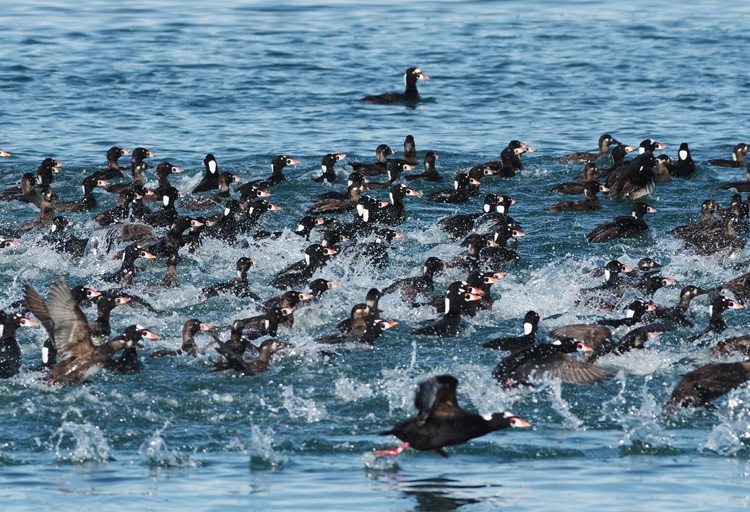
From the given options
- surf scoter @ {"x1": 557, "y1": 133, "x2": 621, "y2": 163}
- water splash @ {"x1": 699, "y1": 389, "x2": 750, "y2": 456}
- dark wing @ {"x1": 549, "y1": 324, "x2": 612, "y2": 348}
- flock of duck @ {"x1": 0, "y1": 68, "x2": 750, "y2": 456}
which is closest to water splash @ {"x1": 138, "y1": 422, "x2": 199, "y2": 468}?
flock of duck @ {"x1": 0, "y1": 68, "x2": 750, "y2": 456}

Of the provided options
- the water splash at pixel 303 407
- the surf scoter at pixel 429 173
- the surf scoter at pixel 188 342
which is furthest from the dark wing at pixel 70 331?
the surf scoter at pixel 429 173

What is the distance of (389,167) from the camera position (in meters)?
27.4

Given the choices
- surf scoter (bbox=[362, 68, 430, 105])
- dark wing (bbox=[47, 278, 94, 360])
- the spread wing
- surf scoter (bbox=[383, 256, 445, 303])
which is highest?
surf scoter (bbox=[362, 68, 430, 105])

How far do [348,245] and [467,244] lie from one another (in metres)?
1.73

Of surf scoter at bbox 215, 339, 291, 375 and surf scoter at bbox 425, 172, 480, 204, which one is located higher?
surf scoter at bbox 425, 172, 480, 204

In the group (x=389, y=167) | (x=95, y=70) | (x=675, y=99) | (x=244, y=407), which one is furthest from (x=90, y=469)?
(x=95, y=70)

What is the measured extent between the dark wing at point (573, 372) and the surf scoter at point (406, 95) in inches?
786

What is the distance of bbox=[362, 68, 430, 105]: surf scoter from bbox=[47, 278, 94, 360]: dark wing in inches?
785

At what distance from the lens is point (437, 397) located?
1319cm

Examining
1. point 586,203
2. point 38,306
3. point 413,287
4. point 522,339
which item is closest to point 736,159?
point 586,203

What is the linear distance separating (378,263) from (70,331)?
6296 mm

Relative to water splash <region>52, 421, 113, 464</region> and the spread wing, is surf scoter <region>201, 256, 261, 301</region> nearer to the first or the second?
the spread wing

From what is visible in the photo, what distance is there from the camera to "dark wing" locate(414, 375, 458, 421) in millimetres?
12984

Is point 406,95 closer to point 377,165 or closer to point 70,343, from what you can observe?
point 377,165
